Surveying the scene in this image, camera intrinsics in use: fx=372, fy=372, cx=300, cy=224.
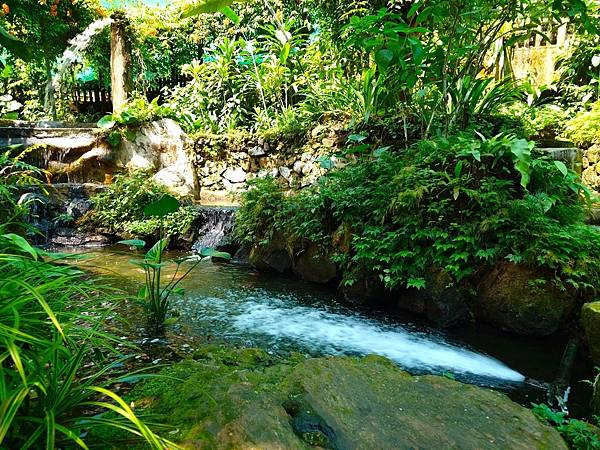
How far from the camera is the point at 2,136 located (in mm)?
8609

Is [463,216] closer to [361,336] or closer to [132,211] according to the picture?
[361,336]

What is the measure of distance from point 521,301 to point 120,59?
11.3m

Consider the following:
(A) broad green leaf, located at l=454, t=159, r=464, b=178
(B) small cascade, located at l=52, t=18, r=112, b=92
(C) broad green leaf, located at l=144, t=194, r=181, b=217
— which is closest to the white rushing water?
(C) broad green leaf, located at l=144, t=194, r=181, b=217

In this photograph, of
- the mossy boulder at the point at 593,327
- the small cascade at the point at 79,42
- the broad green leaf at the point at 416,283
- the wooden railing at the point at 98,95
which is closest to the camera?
the mossy boulder at the point at 593,327

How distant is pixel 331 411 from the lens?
52.7 inches

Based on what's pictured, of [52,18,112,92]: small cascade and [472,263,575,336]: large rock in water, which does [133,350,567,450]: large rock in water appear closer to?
[472,263,575,336]: large rock in water

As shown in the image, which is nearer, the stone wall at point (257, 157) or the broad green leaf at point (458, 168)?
the broad green leaf at point (458, 168)

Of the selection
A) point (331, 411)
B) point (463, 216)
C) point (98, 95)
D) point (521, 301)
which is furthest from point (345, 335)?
point (98, 95)

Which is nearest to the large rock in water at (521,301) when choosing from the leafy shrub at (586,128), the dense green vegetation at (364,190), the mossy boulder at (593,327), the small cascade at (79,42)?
the dense green vegetation at (364,190)

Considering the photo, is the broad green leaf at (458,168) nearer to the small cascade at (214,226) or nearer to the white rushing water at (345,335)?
the white rushing water at (345,335)

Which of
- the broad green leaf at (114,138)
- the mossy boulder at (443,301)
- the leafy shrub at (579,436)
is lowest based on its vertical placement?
the mossy boulder at (443,301)

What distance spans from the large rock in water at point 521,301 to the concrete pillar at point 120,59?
9893 millimetres

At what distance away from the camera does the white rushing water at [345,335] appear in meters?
2.76

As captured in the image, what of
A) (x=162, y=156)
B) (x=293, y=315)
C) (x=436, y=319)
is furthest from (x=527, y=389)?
(x=162, y=156)
